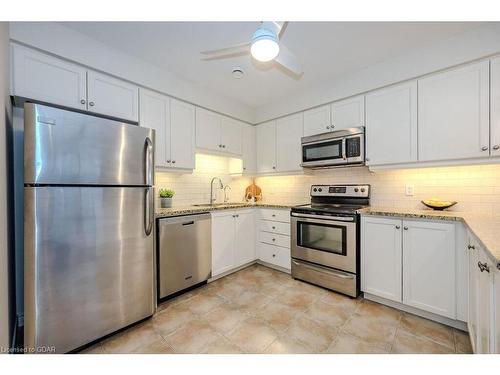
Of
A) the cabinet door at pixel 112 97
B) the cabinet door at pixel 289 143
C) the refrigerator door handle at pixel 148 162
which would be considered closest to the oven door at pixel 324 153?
the cabinet door at pixel 289 143

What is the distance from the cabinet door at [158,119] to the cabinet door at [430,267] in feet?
8.20

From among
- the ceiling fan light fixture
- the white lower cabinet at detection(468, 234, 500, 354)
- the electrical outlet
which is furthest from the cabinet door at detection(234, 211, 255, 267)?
the white lower cabinet at detection(468, 234, 500, 354)

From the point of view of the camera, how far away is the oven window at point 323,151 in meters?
2.62

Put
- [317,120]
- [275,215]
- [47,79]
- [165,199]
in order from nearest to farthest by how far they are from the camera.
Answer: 1. [47,79]
2. [165,199]
3. [317,120]
4. [275,215]

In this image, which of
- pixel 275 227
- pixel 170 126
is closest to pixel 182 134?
pixel 170 126

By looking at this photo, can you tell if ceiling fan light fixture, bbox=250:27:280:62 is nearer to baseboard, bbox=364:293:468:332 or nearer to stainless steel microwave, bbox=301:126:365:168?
stainless steel microwave, bbox=301:126:365:168

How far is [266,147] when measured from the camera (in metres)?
3.46

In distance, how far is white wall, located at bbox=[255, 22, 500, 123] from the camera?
5.87 ft

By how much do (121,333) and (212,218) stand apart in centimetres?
131

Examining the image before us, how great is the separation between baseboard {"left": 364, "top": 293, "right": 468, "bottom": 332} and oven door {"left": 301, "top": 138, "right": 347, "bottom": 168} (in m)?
1.46

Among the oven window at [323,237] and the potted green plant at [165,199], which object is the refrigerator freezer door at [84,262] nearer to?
the potted green plant at [165,199]

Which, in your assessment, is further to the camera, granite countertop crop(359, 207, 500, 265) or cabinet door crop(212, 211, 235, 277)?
cabinet door crop(212, 211, 235, 277)

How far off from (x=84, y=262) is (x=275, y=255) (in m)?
2.13

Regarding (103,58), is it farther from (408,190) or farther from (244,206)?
(408,190)
